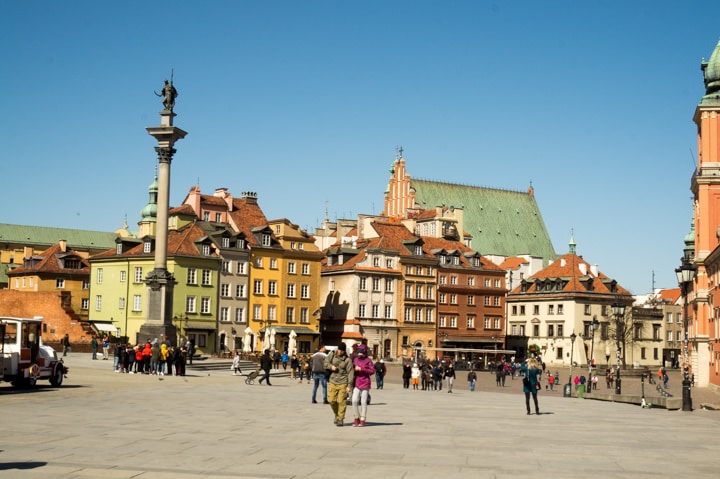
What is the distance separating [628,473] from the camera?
655 inches

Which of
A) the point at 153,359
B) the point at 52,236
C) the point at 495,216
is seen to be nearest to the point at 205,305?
the point at 153,359

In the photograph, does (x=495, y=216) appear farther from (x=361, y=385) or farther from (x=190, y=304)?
(x=361, y=385)

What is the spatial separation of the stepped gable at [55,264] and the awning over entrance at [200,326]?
996 inches

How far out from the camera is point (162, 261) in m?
60.0

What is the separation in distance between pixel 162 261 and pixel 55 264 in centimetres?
6167

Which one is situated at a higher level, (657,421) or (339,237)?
(339,237)

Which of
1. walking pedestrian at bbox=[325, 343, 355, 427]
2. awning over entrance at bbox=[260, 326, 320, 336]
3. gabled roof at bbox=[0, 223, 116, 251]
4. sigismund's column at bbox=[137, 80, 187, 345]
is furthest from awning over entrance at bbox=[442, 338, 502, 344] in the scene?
walking pedestrian at bbox=[325, 343, 355, 427]

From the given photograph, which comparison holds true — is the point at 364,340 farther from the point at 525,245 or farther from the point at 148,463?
the point at 148,463

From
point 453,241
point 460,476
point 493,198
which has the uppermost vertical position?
point 493,198

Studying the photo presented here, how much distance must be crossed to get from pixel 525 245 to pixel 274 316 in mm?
60153

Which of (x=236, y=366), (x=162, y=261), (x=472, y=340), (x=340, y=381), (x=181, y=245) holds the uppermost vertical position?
(x=181, y=245)

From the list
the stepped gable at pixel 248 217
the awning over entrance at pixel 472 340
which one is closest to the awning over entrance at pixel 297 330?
the stepped gable at pixel 248 217

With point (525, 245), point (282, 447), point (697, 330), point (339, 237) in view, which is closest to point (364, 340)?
point (339, 237)

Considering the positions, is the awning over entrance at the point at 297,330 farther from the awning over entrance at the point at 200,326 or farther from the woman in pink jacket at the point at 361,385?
the woman in pink jacket at the point at 361,385
